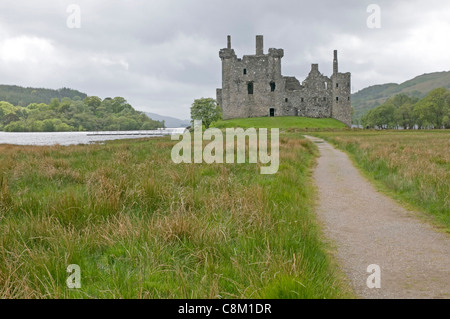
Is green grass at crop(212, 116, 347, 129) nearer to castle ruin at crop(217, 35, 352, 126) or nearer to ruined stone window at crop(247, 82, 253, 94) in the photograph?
castle ruin at crop(217, 35, 352, 126)

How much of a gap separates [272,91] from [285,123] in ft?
37.5

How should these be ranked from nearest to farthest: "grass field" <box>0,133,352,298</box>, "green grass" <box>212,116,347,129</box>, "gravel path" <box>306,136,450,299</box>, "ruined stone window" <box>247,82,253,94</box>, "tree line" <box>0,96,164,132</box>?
"grass field" <box>0,133,352,298</box>, "gravel path" <box>306,136,450,299</box>, "green grass" <box>212,116,347,129</box>, "ruined stone window" <box>247,82,253,94</box>, "tree line" <box>0,96,164,132</box>

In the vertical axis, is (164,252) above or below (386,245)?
above

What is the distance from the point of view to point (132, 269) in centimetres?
353

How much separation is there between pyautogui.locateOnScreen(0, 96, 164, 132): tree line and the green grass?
261ft

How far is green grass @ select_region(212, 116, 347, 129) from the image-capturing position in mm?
60125

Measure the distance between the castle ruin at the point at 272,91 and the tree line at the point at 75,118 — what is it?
75611 mm

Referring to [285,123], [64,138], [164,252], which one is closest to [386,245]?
[164,252]

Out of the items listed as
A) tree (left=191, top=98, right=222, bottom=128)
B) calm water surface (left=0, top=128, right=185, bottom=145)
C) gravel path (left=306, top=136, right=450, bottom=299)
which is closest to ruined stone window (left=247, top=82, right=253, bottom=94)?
tree (left=191, top=98, right=222, bottom=128)

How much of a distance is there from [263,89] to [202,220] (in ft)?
220

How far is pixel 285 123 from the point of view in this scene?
6181 cm

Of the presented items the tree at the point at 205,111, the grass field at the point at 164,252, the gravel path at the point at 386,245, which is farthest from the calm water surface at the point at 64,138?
the gravel path at the point at 386,245

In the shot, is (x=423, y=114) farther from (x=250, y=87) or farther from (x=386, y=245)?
(x=386, y=245)

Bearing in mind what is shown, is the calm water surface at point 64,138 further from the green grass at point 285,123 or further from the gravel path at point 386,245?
the gravel path at point 386,245
